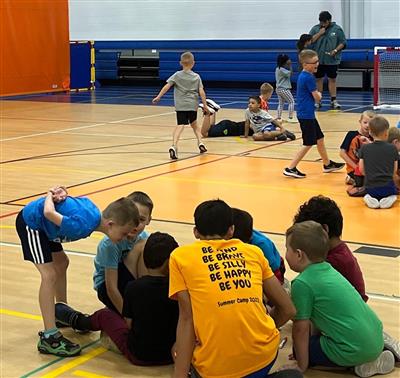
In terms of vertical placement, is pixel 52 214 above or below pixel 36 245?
above

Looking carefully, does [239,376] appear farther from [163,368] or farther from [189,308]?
[163,368]

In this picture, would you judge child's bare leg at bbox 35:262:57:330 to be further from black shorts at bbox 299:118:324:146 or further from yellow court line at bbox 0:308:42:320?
black shorts at bbox 299:118:324:146

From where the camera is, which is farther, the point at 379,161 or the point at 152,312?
the point at 379,161

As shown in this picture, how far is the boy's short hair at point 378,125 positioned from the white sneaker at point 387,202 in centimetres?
65

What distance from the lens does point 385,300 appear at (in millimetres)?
4941

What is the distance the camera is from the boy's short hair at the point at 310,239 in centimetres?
380

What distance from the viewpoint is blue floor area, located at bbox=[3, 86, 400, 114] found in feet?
61.3

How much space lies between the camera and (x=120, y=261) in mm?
4332

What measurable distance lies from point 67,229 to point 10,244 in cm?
251

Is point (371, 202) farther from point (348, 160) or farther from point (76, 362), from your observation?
point (76, 362)

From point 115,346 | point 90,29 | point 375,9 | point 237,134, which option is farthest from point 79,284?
point 90,29

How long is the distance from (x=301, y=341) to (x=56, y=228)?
1.46 metres

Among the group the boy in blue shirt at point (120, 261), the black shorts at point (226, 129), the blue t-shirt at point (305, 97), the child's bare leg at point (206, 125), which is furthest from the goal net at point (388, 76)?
the boy in blue shirt at point (120, 261)

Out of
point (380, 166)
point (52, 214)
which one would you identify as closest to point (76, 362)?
point (52, 214)
